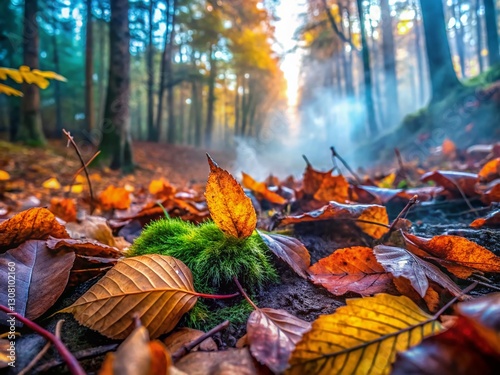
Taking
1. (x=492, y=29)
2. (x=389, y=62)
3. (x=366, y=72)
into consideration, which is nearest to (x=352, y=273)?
(x=492, y=29)

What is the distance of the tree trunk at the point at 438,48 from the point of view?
7055mm

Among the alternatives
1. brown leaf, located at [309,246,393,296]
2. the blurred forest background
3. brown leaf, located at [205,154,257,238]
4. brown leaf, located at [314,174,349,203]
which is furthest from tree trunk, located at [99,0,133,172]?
brown leaf, located at [309,246,393,296]

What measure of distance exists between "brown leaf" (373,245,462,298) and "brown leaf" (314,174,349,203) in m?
0.63

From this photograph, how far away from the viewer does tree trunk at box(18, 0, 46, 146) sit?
762 cm

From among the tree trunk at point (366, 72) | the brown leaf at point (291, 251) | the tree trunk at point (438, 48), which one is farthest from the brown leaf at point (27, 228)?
the tree trunk at point (366, 72)

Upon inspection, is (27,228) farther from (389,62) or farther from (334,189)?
(389,62)

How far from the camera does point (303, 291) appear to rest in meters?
0.82

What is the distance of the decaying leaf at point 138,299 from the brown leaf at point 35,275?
101mm

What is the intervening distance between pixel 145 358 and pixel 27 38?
32.8ft

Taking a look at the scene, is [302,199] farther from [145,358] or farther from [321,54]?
[321,54]

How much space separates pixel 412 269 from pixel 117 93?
758 cm

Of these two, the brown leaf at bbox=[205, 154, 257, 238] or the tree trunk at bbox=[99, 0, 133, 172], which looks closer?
the brown leaf at bbox=[205, 154, 257, 238]

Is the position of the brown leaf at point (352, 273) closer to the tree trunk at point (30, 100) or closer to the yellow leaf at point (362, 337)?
the yellow leaf at point (362, 337)

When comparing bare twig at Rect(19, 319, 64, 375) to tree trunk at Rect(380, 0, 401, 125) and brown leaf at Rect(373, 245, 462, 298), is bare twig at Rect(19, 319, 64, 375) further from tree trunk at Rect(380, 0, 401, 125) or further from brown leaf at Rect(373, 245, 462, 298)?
tree trunk at Rect(380, 0, 401, 125)
